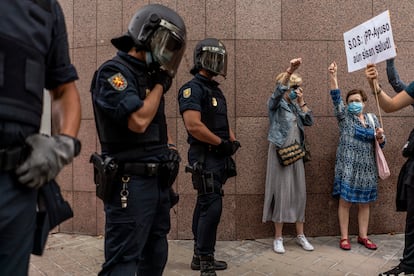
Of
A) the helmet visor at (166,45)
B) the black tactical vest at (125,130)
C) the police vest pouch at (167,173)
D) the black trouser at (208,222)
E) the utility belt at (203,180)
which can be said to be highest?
the helmet visor at (166,45)

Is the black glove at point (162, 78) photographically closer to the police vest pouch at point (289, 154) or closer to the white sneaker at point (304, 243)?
the police vest pouch at point (289, 154)

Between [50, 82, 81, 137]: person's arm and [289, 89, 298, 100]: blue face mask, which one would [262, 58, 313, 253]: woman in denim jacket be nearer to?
[289, 89, 298, 100]: blue face mask

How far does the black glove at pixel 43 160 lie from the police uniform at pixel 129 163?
0.71m

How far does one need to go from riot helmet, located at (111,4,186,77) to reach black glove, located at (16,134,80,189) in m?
0.98

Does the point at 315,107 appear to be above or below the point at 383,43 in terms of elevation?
below

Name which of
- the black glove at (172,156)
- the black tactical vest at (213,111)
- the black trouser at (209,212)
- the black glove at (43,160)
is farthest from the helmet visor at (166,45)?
the black trouser at (209,212)

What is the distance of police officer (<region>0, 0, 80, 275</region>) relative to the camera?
3.99 feet

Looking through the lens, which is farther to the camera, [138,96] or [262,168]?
[262,168]

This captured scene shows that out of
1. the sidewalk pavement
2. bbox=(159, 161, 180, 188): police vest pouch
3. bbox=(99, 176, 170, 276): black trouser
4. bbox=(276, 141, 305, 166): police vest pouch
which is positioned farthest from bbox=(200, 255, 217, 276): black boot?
bbox=(276, 141, 305, 166): police vest pouch

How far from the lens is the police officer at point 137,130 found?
83.0 inches

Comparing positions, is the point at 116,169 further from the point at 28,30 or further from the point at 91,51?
the point at 91,51

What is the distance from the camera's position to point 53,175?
4.36 feet

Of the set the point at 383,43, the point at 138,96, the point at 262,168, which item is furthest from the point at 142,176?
the point at 262,168

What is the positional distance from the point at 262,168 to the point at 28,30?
3743 mm
